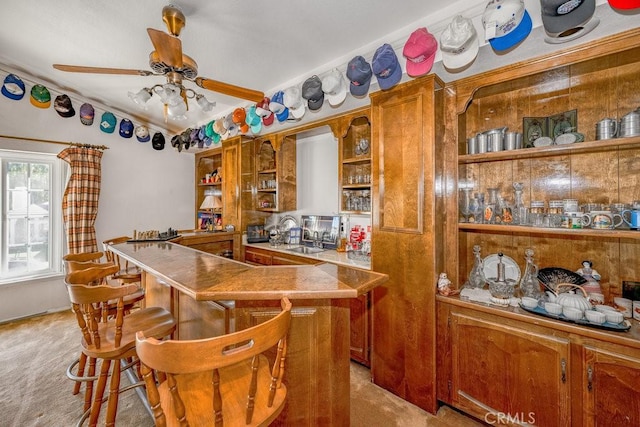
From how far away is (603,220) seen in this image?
1550 millimetres

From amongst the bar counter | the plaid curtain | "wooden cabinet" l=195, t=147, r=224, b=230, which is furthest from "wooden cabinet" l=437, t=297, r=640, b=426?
the plaid curtain

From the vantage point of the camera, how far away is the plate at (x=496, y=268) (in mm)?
2012

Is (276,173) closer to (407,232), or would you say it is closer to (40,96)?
(407,232)

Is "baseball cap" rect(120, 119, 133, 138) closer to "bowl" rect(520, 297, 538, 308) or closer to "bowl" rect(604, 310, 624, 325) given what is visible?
"bowl" rect(520, 297, 538, 308)

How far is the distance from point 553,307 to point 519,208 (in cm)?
66

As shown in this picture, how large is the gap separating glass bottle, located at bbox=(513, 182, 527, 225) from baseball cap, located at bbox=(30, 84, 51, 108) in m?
5.25

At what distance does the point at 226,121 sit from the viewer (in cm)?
348

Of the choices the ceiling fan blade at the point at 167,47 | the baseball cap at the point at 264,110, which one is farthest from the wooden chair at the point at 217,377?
the baseball cap at the point at 264,110

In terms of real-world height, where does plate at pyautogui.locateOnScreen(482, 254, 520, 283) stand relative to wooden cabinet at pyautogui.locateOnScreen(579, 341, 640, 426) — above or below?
above

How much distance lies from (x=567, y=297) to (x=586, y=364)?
0.34 metres

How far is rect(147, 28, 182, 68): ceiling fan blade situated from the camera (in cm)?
151

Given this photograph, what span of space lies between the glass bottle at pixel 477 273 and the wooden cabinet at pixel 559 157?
0.29 ft

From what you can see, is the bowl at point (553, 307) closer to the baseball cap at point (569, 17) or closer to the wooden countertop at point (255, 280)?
the wooden countertop at point (255, 280)

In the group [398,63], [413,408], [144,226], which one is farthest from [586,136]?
[144,226]
